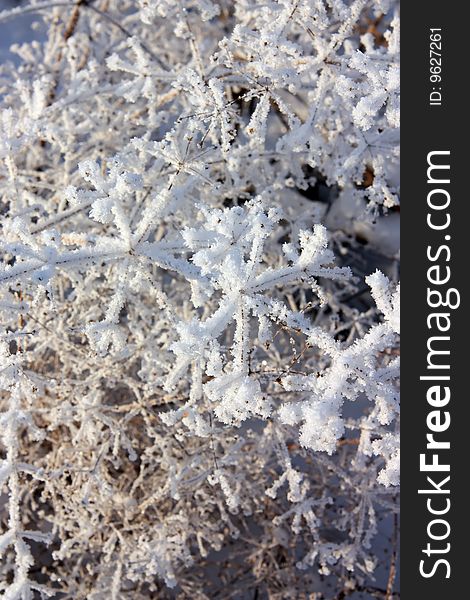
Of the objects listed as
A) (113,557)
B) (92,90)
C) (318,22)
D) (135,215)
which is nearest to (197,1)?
(318,22)

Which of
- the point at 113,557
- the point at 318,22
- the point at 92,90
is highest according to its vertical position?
the point at 92,90

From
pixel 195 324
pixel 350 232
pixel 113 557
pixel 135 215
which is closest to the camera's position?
pixel 195 324

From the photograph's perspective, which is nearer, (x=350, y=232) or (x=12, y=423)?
(x=12, y=423)

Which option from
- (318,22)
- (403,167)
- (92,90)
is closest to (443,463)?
(403,167)

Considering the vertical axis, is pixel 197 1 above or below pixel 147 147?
above

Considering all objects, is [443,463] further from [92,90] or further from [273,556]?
[92,90]

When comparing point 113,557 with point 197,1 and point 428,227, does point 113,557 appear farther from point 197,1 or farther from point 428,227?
point 197,1

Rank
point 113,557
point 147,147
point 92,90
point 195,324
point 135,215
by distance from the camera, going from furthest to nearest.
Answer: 1. point 113,557
2. point 92,90
3. point 135,215
4. point 147,147
5. point 195,324
